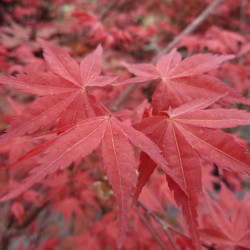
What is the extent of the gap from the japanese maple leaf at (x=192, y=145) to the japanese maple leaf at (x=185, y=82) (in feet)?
0.34

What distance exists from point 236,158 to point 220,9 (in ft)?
13.7

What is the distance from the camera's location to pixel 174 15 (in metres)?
4.54

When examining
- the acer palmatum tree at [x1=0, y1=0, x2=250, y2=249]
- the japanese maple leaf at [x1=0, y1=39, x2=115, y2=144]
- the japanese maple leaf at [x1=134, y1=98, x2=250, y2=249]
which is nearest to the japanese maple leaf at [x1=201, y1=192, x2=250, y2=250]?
the acer palmatum tree at [x1=0, y1=0, x2=250, y2=249]

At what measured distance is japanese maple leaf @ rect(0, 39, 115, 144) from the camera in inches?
22.5

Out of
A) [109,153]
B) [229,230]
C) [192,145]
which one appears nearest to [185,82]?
[192,145]

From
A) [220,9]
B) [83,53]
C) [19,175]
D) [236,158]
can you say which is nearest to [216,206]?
[236,158]

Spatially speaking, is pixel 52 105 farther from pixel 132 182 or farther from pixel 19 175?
pixel 19 175

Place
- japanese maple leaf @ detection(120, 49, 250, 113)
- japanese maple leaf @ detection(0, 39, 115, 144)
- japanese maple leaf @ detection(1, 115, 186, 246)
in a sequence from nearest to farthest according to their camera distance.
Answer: japanese maple leaf @ detection(1, 115, 186, 246) < japanese maple leaf @ detection(0, 39, 115, 144) < japanese maple leaf @ detection(120, 49, 250, 113)

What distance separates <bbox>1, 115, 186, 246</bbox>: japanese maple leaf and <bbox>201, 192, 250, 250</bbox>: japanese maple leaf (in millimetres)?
472

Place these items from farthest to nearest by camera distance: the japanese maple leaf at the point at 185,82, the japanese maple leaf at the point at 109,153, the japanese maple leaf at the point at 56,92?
the japanese maple leaf at the point at 185,82 → the japanese maple leaf at the point at 56,92 → the japanese maple leaf at the point at 109,153

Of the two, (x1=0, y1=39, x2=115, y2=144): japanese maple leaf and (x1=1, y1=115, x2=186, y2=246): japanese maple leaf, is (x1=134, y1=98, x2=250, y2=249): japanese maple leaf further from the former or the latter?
(x1=0, y1=39, x2=115, y2=144): japanese maple leaf

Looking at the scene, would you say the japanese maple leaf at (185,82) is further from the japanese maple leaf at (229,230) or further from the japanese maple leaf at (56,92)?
the japanese maple leaf at (229,230)

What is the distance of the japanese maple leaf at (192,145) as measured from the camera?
0.51 m

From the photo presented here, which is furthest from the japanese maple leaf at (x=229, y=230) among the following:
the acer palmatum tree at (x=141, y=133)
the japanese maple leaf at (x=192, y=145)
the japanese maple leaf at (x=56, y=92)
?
the japanese maple leaf at (x=56, y=92)
